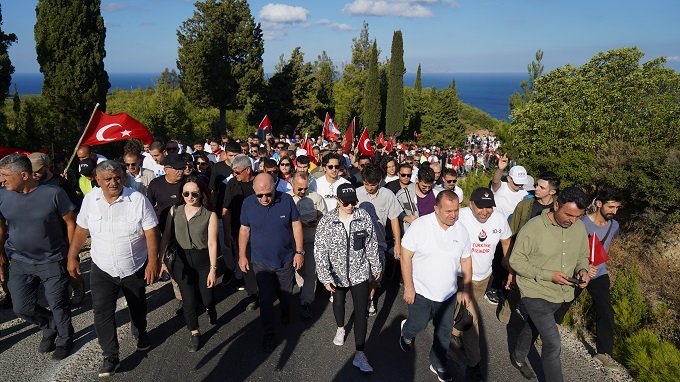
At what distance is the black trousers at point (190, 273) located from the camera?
15.3 ft

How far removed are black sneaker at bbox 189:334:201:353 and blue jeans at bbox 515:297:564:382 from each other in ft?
10.7

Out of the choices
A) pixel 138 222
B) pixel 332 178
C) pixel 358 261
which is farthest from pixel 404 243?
pixel 138 222

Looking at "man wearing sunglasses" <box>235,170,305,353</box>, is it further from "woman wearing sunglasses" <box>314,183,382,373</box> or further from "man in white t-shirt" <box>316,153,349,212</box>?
"man in white t-shirt" <box>316,153,349,212</box>

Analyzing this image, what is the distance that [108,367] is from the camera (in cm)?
418

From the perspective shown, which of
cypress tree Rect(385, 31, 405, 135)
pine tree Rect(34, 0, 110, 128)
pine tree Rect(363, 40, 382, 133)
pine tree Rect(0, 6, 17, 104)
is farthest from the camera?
cypress tree Rect(385, 31, 405, 135)

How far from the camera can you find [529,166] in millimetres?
14992

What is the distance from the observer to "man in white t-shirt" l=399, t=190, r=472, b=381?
407cm

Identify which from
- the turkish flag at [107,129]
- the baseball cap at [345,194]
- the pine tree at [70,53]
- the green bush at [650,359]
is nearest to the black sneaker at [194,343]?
the baseball cap at [345,194]

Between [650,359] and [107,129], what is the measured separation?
26.0 feet

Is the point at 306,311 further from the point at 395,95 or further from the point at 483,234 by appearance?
the point at 395,95

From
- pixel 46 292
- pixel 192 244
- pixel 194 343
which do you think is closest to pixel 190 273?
pixel 192 244

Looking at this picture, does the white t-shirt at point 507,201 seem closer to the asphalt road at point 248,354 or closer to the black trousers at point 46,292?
the asphalt road at point 248,354

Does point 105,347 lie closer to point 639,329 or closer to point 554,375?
point 554,375

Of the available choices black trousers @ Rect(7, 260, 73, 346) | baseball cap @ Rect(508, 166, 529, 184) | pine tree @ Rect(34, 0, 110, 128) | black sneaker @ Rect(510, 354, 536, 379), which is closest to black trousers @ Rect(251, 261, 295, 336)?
black trousers @ Rect(7, 260, 73, 346)
